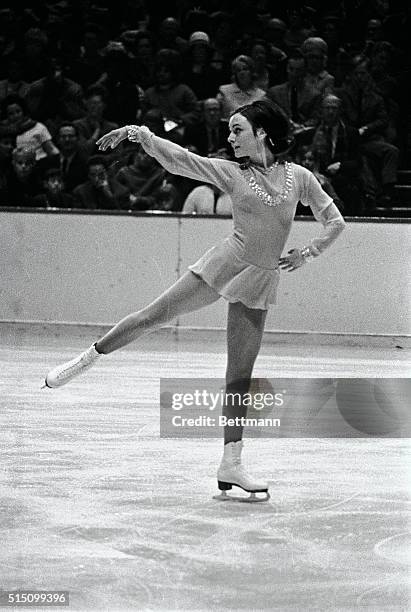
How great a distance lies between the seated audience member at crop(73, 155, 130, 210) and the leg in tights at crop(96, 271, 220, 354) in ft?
19.5

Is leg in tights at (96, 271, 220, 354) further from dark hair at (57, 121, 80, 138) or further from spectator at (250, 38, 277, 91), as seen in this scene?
spectator at (250, 38, 277, 91)

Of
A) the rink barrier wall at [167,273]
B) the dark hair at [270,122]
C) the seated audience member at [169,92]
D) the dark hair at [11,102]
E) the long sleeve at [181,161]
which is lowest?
the rink barrier wall at [167,273]

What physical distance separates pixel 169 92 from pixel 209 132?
0.78 meters

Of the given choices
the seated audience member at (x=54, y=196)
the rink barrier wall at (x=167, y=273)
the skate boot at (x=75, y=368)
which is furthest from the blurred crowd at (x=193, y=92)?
the skate boot at (x=75, y=368)

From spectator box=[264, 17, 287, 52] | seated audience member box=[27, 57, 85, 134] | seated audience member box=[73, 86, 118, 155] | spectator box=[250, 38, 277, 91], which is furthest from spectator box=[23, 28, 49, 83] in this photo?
spectator box=[264, 17, 287, 52]

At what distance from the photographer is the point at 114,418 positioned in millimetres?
5871

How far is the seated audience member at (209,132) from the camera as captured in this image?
402 inches

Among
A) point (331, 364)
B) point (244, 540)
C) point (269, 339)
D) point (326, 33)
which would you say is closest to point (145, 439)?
point (244, 540)

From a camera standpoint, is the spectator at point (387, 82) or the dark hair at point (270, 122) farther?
the spectator at point (387, 82)

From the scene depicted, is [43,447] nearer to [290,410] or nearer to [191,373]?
[290,410]

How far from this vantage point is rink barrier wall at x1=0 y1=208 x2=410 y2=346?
9758 mm

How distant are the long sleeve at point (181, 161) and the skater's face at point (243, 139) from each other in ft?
0.38

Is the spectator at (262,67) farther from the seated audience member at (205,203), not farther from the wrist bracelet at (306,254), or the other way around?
the wrist bracelet at (306,254)

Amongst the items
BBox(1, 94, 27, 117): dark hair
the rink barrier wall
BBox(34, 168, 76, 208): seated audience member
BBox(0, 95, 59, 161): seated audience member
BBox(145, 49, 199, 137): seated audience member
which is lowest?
the rink barrier wall
